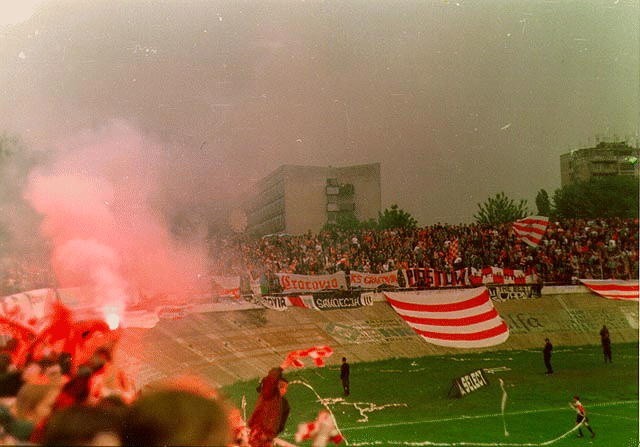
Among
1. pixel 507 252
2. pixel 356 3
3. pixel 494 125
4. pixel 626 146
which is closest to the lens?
pixel 356 3

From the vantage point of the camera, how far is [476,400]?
38.3 ft

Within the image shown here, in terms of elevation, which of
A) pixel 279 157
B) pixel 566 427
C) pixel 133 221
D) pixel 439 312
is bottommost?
pixel 566 427

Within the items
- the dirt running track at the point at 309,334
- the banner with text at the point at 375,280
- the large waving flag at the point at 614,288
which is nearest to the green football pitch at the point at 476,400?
the dirt running track at the point at 309,334

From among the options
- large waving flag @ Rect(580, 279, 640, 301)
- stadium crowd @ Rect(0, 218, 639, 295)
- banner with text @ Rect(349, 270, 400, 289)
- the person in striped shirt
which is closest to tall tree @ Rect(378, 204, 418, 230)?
stadium crowd @ Rect(0, 218, 639, 295)

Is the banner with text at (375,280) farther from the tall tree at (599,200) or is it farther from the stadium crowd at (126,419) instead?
the stadium crowd at (126,419)

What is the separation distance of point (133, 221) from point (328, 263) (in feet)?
21.9

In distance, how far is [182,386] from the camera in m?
1.53

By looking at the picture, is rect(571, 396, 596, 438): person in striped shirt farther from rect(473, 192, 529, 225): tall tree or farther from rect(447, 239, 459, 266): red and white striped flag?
rect(447, 239, 459, 266): red and white striped flag

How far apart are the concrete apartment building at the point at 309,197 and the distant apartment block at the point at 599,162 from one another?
441 centimetres

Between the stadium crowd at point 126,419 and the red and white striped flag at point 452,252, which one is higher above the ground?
the red and white striped flag at point 452,252

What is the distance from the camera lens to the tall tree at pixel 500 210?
13.5 meters

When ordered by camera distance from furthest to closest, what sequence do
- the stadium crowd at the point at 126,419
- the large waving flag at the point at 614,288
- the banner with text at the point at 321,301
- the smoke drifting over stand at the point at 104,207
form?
the large waving flag at the point at 614,288, the banner with text at the point at 321,301, the smoke drifting over stand at the point at 104,207, the stadium crowd at the point at 126,419

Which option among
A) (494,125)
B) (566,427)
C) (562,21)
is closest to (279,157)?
(494,125)

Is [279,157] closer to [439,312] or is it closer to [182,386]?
[439,312]
